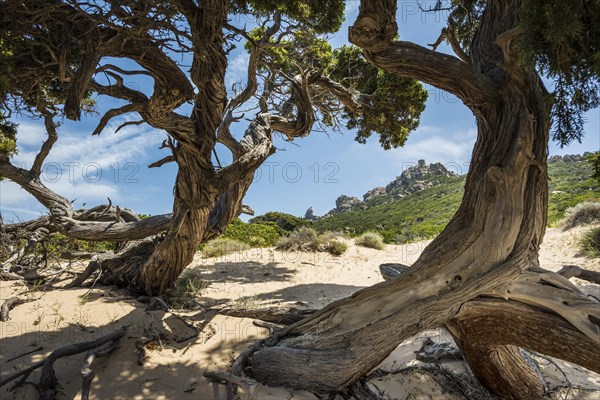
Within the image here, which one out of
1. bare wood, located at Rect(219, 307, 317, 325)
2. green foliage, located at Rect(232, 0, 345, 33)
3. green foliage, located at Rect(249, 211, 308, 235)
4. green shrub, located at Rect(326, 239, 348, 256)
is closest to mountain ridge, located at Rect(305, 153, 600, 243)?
green foliage, located at Rect(249, 211, 308, 235)

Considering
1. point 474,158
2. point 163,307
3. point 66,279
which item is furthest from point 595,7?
point 66,279

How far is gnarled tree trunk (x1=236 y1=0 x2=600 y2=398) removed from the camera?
2.79m

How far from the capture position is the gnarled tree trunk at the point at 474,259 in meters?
2.79

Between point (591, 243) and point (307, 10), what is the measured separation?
30.8 ft

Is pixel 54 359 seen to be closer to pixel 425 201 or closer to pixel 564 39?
pixel 564 39

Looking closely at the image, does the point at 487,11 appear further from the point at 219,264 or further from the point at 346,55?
the point at 219,264

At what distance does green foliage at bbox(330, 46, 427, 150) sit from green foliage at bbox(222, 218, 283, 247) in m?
6.15

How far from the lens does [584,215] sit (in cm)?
1091

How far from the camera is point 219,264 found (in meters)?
9.07

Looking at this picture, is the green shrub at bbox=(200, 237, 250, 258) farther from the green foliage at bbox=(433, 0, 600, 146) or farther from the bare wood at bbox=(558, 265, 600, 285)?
the green foliage at bbox=(433, 0, 600, 146)

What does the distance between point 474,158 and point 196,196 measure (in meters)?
3.47

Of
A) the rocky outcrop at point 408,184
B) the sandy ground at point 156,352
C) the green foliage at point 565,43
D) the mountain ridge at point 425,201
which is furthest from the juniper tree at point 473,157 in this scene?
the rocky outcrop at point 408,184

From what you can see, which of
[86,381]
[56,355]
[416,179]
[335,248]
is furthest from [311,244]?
[416,179]

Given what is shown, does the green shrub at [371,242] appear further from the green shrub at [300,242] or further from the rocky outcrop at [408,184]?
the rocky outcrop at [408,184]
